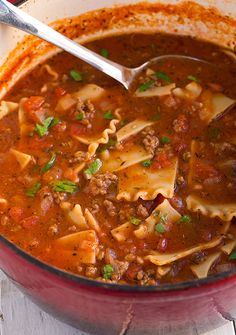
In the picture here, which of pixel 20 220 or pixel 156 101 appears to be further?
pixel 156 101

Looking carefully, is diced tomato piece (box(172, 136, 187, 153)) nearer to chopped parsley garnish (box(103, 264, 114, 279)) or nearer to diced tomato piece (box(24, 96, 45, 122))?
diced tomato piece (box(24, 96, 45, 122))

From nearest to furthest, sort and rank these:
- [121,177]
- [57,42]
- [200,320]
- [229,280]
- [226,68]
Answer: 1. [229,280]
2. [200,320]
3. [121,177]
4. [57,42]
5. [226,68]

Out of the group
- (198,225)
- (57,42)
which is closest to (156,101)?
(57,42)

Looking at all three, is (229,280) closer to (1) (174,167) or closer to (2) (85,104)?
(1) (174,167)

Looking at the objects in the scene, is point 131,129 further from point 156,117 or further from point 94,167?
point 94,167

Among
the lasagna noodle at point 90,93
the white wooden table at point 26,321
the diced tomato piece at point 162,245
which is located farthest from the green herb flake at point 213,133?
the white wooden table at point 26,321

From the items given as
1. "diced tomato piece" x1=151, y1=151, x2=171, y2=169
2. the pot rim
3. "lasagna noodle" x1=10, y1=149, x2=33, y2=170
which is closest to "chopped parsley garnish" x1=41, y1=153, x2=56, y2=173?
"lasagna noodle" x1=10, y1=149, x2=33, y2=170

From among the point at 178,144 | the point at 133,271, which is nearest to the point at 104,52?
the point at 178,144
